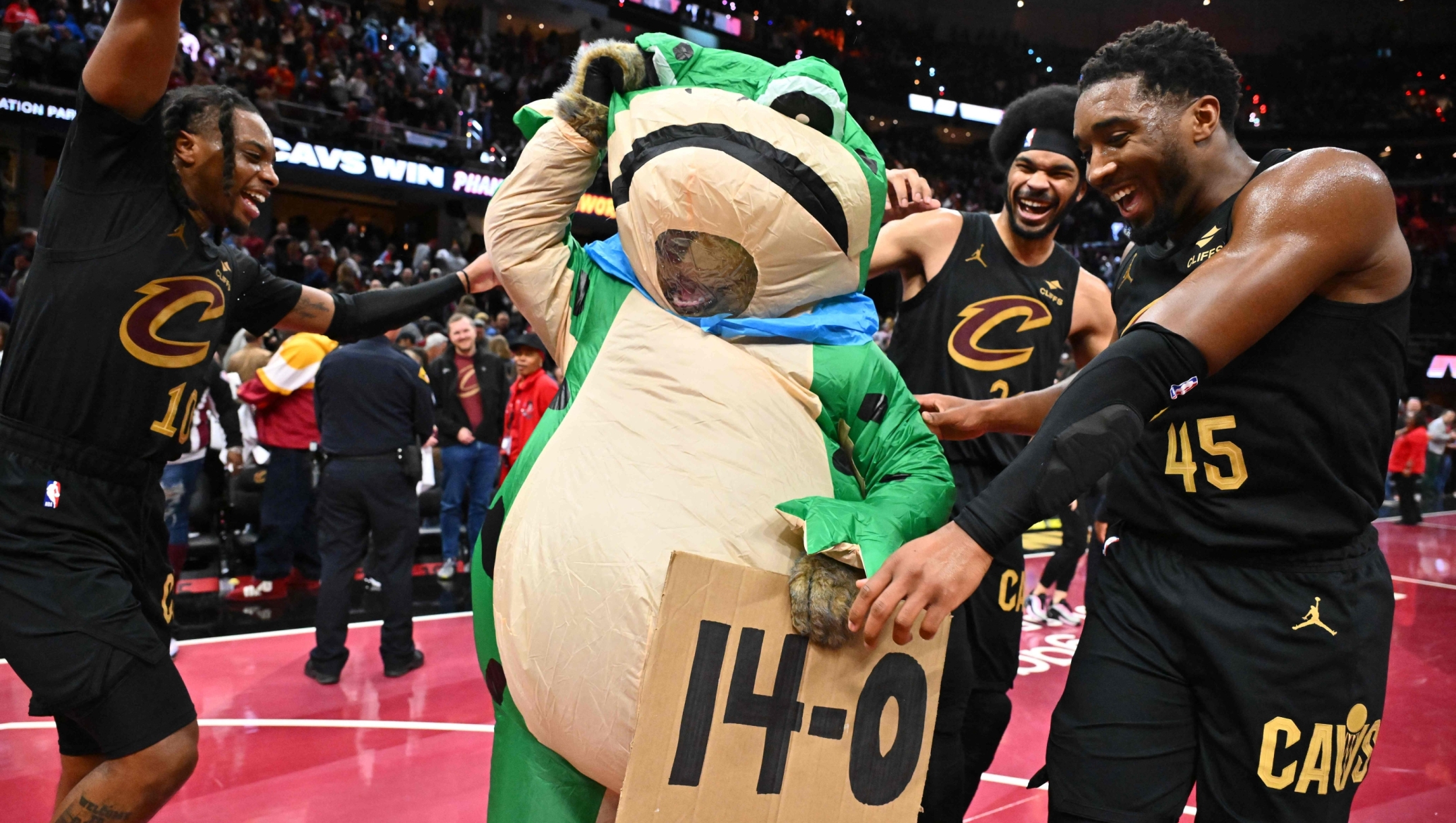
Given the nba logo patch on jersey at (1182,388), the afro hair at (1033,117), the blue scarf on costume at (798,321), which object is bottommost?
the nba logo patch on jersey at (1182,388)

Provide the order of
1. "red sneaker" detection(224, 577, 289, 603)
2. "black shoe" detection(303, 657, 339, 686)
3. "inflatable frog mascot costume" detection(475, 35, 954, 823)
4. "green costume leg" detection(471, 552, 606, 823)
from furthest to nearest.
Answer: "red sneaker" detection(224, 577, 289, 603) < "black shoe" detection(303, 657, 339, 686) < "green costume leg" detection(471, 552, 606, 823) < "inflatable frog mascot costume" detection(475, 35, 954, 823)

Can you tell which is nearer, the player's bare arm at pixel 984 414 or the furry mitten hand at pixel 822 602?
the furry mitten hand at pixel 822 602

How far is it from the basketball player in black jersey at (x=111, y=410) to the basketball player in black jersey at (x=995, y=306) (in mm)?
1893

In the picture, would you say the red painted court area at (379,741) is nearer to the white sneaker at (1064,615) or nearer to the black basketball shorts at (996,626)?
the white sneaker at (1064,615)

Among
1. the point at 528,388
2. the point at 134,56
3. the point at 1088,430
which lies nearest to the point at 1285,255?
the point at 1088,430

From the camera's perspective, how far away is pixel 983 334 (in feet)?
9.99

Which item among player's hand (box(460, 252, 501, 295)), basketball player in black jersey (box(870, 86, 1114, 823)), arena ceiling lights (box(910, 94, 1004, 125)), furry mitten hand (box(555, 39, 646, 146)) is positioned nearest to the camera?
furry mitten hand (box(555, 39, 646, 146))

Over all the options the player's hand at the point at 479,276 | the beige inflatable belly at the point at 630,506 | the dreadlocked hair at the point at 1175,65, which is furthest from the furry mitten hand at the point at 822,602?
the player's hand at the point at 479,276

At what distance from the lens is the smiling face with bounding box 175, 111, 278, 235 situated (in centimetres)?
246

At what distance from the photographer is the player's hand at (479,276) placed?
2.80m

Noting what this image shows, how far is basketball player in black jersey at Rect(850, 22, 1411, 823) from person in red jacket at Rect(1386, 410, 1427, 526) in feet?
41.5

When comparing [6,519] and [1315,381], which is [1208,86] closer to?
[1315,381]

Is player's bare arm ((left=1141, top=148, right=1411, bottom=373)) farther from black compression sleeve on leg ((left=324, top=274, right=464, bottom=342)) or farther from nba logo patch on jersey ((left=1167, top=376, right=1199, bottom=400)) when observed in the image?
black compression sleeve on leg ((left=324, top=274, right=464, bottom=342))

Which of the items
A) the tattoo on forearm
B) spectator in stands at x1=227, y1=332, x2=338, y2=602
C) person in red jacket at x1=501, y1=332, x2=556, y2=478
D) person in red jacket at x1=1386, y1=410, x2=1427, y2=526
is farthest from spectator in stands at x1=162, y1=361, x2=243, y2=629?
person in red jacket at x1=1386, y1=410, x2=1427, y2=526
